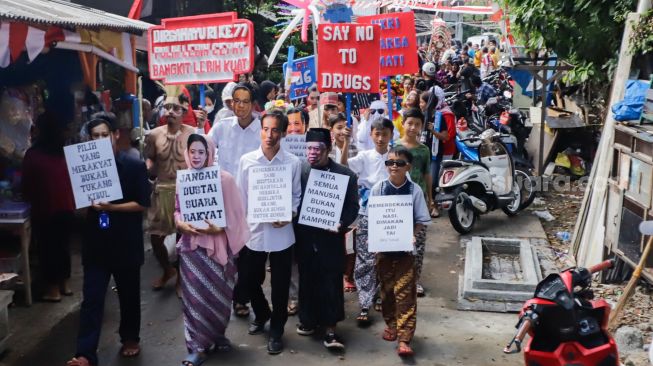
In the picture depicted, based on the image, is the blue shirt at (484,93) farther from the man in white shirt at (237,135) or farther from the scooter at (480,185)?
the man in white shirt at (237,135)

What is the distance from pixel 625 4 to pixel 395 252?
4.77m

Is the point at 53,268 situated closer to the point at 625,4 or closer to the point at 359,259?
the point at 359,259

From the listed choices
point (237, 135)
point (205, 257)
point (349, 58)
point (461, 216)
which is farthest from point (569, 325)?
point (461, 216)

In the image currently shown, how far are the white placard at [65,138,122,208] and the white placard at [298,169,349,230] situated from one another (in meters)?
1.37

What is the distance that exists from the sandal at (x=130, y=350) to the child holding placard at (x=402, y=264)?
196cm

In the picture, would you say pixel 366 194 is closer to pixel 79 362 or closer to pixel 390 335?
pixel 390 335

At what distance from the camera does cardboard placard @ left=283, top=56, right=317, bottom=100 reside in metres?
10.6

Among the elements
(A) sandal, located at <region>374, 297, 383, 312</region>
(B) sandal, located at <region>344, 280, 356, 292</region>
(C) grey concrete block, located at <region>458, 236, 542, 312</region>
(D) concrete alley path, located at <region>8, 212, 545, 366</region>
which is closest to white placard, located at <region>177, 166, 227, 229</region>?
(D) concrete alley path, located at <region>8, 212, 545, 366</region>

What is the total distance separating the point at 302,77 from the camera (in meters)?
10.7

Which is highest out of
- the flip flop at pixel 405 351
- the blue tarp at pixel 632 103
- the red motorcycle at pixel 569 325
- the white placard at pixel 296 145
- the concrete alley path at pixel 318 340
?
the blue tarp at pixel 632 103

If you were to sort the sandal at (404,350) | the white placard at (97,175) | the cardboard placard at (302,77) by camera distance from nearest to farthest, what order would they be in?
1. the white placard at (97,175)
2. the sandal at (404,350)
3. the cardboard placard at (302,77)

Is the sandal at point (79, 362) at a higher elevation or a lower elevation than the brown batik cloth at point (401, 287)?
lower

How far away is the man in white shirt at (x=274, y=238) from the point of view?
560 cm

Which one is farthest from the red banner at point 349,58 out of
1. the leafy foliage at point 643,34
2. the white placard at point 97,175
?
the white placard at point 97,175
